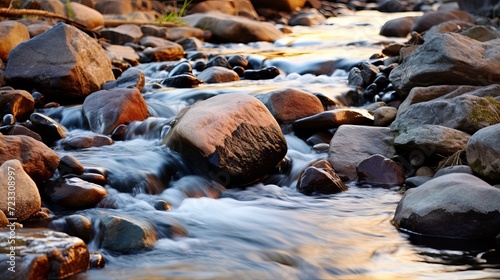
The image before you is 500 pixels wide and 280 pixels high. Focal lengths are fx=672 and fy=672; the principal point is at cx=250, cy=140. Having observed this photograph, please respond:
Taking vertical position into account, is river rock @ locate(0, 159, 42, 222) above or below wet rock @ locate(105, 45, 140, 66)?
above

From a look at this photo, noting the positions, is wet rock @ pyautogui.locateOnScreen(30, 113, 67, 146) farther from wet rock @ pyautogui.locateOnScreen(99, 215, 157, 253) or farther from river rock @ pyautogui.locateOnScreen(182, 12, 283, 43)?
river rock @ pyautogui.locateOnScreen(182, 12, 283, 43)

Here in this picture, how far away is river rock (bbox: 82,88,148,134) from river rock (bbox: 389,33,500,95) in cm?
260

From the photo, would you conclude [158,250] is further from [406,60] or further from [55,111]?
[406,60]

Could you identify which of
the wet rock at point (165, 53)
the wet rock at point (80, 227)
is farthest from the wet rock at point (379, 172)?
the wet rock at point (165, 53)

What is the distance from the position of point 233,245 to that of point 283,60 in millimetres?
5907

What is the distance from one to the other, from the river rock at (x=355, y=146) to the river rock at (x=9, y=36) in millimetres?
4180

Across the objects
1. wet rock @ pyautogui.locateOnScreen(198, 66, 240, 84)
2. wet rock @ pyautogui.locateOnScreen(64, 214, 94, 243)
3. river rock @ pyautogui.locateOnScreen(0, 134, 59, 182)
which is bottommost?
wet rock @ pyautogui.locateOnScreen(198, 66, 240, 84)

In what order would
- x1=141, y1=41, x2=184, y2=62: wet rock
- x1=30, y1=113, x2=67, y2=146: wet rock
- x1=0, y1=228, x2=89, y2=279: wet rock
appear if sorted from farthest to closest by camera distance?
x1=141, y1=41, x2=184, y2=62: wet rock → x1=30, y1=113, x2=67, y2=146: wet rock → x1=0, y1=228, x2=89, y2=279: wet rock

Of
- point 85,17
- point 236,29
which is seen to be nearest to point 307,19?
point 236,29

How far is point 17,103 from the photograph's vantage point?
6.27m

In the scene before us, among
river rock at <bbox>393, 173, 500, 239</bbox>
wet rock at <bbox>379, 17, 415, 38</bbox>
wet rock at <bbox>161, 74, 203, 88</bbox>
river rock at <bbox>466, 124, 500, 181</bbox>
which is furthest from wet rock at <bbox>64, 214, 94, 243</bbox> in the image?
wet rock at <bbox>379, 17, 415, 38</bbox>

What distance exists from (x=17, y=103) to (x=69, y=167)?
1.93 m

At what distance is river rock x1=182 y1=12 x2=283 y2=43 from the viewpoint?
12.0 metres

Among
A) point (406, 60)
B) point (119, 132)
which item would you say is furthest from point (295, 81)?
point (119, 132)
